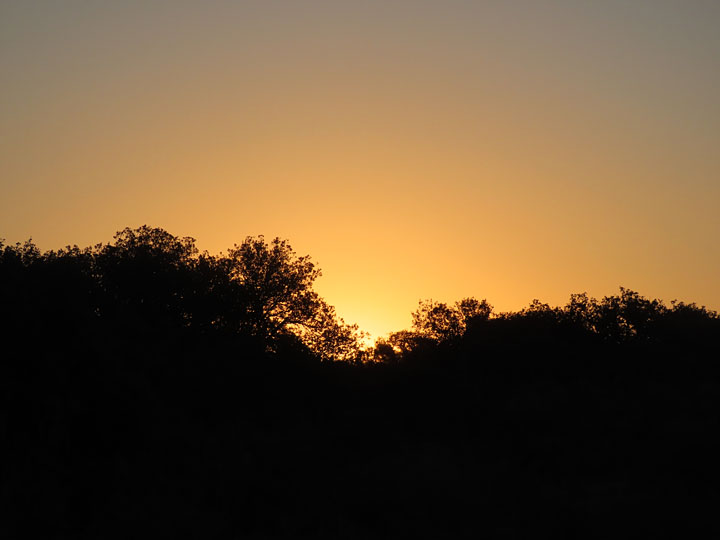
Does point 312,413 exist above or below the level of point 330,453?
above

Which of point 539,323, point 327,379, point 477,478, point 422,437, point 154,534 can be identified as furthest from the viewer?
point 539,323

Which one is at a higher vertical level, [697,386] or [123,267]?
[123,267]

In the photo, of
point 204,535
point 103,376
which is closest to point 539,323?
point 103,376

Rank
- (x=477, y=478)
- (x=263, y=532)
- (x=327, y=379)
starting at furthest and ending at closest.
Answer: (x=327, y=379) → (x=477, y=478) → (x=263, y=532)

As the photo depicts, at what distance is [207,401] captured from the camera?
42.2 metres

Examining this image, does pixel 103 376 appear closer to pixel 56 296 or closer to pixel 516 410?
pixel 56 296

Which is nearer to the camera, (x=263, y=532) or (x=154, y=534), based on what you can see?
(x=154, y=534)

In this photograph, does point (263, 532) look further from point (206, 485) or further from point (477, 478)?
point (477, 478)

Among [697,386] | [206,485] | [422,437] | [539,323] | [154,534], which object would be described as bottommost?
[154,534]

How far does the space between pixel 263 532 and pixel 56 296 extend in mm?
16188

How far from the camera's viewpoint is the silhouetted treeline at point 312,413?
2441 centimetres

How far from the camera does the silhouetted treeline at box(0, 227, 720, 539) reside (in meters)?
24.4

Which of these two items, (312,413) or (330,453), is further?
(312,413)

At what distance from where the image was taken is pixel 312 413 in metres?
45.7
